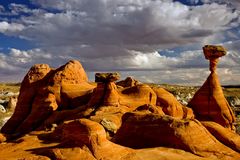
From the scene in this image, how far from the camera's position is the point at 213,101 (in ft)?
131

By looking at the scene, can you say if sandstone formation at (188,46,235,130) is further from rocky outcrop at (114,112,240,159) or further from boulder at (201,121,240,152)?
rocky outcrop at (114,112,240,159)

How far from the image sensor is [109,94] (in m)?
33.9

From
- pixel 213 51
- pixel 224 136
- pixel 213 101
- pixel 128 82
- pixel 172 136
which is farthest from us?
pixel 128 82

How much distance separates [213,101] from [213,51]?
5.10 meters

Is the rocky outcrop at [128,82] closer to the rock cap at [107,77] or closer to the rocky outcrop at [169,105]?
the rocky outcrop at [169,105]

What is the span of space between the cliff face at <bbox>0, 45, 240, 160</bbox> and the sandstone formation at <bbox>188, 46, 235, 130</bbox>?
0.32ft

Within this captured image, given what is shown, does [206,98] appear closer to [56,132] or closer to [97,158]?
[56,132]

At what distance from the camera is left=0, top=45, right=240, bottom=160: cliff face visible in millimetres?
22062

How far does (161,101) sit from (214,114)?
621cm

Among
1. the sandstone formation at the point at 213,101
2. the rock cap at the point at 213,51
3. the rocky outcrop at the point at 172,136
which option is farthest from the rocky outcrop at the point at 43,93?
the rocky outcrop at the point at 172,136

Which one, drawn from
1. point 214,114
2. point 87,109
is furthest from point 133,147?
Answer: point 214,114

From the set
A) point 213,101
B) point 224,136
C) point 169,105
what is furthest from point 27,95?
point 224,136

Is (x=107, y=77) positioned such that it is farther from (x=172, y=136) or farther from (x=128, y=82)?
(x=128, y=82)

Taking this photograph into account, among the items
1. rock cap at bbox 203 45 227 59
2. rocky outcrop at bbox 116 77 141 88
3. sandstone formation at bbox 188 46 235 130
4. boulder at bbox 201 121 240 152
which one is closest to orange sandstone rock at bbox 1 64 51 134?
rocky outcrop at bbox 116 77 141 88
